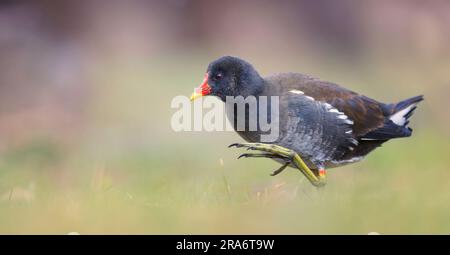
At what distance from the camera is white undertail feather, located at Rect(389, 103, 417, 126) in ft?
16.0

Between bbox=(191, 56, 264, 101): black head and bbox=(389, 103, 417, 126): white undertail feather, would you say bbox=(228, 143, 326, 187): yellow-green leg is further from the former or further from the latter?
bbox=(389, 103, 417, 126): white undertail feather

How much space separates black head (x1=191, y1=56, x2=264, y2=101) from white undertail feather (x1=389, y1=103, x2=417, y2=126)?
1.01 meters

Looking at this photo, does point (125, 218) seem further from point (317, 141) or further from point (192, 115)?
point (192, 115)

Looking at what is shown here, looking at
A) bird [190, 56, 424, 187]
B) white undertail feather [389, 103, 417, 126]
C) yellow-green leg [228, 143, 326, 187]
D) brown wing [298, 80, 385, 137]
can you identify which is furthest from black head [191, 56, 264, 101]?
white undertail feather [389, 103, 417, 126]

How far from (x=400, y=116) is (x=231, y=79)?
1.24 meters

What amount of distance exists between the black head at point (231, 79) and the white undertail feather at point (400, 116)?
3.31 feet

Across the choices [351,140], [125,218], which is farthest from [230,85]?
[125,218]

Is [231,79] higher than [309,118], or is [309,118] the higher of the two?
[231,79]

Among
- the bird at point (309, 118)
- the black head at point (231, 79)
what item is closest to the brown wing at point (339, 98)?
the bird at point (309, 118)

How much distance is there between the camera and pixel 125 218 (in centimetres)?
270

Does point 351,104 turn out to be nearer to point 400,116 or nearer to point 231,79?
point 400,116

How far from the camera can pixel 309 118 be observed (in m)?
4.39

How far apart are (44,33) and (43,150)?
412 centimetres

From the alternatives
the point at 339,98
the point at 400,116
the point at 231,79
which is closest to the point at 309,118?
the point at 339,98
